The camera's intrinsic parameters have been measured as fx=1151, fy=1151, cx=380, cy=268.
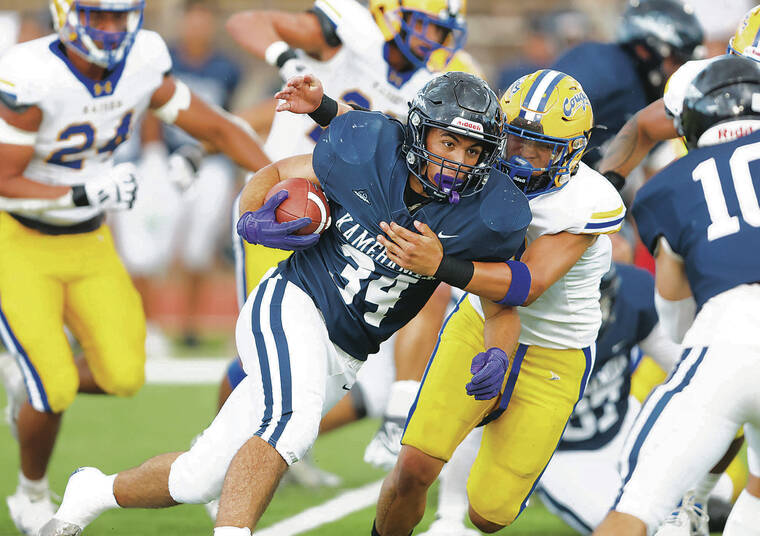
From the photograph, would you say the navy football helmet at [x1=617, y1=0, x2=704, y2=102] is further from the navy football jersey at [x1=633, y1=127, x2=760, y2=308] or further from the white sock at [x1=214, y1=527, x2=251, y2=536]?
the white sock at [x1=214, y1=527, x2=251, y2=536]

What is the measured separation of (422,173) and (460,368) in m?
0.69

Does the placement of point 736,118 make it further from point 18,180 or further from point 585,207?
point 18,180

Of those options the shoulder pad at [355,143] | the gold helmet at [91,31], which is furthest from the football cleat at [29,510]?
the shoulder pad at [355,143]

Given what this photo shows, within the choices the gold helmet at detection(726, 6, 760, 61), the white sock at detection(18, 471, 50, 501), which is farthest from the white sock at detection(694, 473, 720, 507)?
the white sock at detection(18, 471, 50, 501)

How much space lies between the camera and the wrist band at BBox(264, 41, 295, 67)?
4.60 meters

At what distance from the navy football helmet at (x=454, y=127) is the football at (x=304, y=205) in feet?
0.91

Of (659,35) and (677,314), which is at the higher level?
(659,35)

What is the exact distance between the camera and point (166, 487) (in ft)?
10.6

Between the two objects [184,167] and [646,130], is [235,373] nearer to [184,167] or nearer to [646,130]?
[184,167]

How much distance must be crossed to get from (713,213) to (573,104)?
2.05ft

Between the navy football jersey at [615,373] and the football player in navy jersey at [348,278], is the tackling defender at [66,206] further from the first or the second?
the navy football jersey at [615,373]

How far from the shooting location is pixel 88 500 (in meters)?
3.35

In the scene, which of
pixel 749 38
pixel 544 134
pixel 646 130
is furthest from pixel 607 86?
pixel 544 134

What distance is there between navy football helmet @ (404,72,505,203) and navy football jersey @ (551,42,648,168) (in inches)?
69.3
